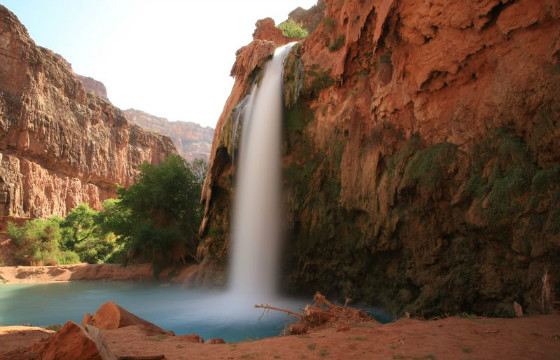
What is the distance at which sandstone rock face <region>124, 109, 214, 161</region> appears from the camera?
4862 inches

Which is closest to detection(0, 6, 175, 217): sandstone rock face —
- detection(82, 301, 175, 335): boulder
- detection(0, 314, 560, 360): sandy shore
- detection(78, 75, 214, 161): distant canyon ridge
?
detection(82, 301, 175, 335): boulder

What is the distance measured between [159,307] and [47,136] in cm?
Answer: 3444

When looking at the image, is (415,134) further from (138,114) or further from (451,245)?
(138,114)

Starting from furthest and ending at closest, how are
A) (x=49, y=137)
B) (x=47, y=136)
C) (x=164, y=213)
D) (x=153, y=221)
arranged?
(x=49, y=137)
(x=47, y=136)
(x=164, y=213)
(x=153, y=221)

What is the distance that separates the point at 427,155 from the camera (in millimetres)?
10859

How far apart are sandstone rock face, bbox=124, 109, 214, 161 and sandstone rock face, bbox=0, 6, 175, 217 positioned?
68.5 m

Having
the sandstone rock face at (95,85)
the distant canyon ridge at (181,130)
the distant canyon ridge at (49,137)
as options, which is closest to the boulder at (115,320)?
the distant canyon ridge at (49,137)

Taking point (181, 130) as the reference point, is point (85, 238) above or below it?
below

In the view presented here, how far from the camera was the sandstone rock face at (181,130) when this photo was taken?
123 m

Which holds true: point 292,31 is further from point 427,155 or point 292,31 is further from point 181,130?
point 181,130

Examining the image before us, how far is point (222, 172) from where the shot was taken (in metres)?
20.5

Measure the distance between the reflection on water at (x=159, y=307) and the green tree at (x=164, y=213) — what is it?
3.58m

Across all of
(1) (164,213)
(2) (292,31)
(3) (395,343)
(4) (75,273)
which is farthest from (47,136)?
(3) (395,343)

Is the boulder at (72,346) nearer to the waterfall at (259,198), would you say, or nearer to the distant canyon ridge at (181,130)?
the waterfall at (259,198)
